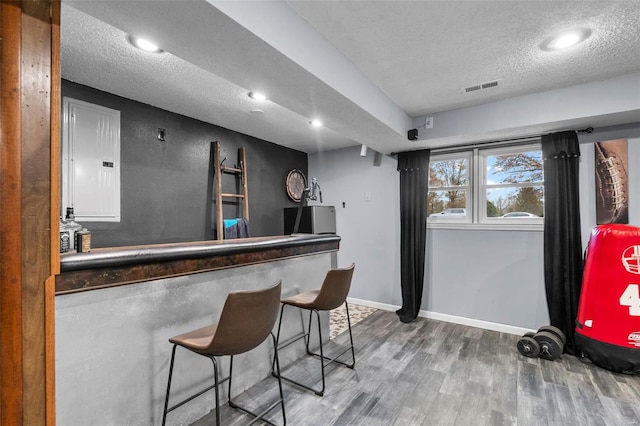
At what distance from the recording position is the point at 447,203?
390 centimetres

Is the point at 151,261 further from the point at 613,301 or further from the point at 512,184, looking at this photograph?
the point at 512,184

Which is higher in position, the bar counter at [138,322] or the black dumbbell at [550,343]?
the bar counter at [138,322]

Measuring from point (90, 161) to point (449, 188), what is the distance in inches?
150

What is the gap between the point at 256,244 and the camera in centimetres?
221

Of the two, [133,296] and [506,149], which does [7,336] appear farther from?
[506,149]

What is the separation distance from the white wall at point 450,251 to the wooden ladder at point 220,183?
61.4 inches

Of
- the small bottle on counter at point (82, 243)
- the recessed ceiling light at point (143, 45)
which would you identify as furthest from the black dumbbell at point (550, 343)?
the recessed ceiling light at point (143, 45)

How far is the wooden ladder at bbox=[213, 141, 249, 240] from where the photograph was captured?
3.48 m

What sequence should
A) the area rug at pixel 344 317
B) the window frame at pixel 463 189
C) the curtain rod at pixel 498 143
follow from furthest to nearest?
the window frame at pixel 463 189
the area rug at pixel 344 317
the curtain rod at pixel 498 143

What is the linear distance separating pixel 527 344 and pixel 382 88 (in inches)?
105

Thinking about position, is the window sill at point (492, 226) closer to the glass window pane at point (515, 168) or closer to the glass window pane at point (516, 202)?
the glass window pane at point (516, 202)

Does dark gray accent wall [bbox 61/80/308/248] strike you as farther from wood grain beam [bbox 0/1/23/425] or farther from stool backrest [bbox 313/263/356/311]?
wood grain beam [bbox 0/1/23/425]

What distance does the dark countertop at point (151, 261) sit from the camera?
135 centimetres

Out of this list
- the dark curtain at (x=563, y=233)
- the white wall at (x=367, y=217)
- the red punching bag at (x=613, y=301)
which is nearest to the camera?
the red punching bag at (x=613, y=301)
